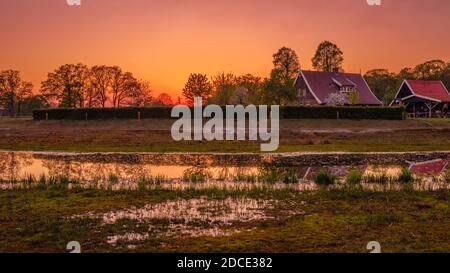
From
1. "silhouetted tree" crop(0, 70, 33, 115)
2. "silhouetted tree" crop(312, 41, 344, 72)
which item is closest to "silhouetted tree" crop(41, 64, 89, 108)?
"silhouetted tree" crop(0, 70, 33, 115)

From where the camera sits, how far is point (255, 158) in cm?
2978

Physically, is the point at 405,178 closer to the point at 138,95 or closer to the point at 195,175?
the point at 195,175

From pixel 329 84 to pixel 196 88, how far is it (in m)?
25.4

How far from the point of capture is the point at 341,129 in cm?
4956

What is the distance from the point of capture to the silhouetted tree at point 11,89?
108 metres

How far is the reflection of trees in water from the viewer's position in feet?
70.4

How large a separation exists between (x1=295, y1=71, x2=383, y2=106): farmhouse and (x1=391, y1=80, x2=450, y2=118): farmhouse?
5.25 m

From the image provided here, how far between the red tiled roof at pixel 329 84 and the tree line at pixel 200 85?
4.35 meters

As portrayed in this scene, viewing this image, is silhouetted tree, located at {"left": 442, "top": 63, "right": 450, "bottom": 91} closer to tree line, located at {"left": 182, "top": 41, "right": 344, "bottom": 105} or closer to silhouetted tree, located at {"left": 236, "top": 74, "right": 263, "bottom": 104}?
tree line, located at {"left": 182, "top": 41, "right": 344, "bottom": 105}

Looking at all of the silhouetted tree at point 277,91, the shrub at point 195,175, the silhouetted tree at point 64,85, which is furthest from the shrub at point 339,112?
the silhouetted tree at point 64,85

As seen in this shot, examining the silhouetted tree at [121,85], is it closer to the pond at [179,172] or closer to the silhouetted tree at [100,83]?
the silhouetted tree at [100,83]
